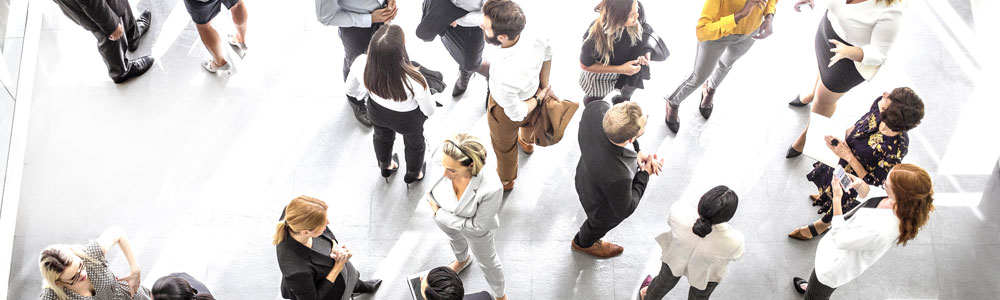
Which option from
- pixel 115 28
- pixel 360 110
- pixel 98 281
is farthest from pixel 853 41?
pixel 115 28

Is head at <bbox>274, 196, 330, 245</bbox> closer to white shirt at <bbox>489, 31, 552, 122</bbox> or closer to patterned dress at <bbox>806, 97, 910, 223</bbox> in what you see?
white shirt at <bbox>489, 31, 552, 122</bbox>

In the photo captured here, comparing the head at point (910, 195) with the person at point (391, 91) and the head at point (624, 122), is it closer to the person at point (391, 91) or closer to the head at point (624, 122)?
the head at point (624, 122)

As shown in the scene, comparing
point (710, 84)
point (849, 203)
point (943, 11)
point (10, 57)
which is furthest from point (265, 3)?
point (943, 11)

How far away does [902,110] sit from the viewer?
4.18 metres

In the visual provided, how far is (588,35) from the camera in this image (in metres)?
4.74

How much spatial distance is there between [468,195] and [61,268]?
1.90 meters

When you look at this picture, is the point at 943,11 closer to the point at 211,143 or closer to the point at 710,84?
the point at 710,84

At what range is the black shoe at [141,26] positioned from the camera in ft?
19.9

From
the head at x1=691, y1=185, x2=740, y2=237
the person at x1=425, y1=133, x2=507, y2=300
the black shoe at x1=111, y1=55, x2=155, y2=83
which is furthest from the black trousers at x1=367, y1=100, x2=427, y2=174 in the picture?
the black shoe at x1=111, y1=55, x2=155, y2=83

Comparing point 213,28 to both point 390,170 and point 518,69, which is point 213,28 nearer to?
point 390,170

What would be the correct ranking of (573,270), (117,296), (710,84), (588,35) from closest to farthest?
(117,296) → (588,35) → (573,270) → (710,84)

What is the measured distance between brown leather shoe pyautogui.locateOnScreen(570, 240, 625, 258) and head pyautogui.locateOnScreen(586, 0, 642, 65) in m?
1.16

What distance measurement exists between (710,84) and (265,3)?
11.5ft

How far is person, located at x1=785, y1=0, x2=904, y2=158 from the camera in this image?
4.60 m
